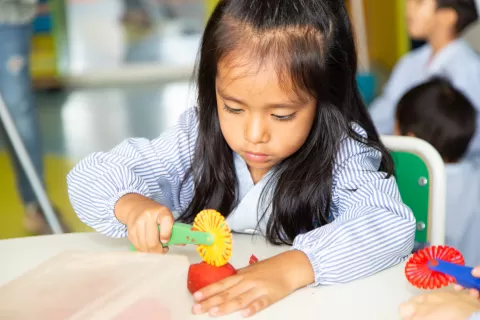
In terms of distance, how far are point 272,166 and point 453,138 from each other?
844 millimetres

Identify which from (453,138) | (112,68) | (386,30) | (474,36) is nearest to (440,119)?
(453,138)

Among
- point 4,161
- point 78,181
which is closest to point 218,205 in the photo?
point 78,181

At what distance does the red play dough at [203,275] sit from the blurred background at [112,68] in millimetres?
1622

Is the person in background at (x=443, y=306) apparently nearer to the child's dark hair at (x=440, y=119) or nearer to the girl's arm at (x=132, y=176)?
the girl's arm at (x=132, y=176)

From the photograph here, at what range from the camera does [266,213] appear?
0.97 meters

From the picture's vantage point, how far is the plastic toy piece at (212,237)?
0.70 meters

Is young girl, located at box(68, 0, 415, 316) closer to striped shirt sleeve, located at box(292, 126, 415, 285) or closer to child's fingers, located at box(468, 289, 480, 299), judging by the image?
striped shirt sleeve, located at box(292, 126, 415, 285)

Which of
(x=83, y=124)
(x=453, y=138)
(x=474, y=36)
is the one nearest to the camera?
(x=453, y=138)

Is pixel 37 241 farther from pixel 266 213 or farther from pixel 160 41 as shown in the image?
pixel 160 41

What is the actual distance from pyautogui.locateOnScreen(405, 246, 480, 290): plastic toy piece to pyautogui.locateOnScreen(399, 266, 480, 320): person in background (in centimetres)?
1

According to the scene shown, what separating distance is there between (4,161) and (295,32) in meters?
2.40

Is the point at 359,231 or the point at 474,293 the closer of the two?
the point at 474,293

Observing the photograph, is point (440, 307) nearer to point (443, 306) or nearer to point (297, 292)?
point (443, 306)

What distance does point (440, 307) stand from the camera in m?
0.64
